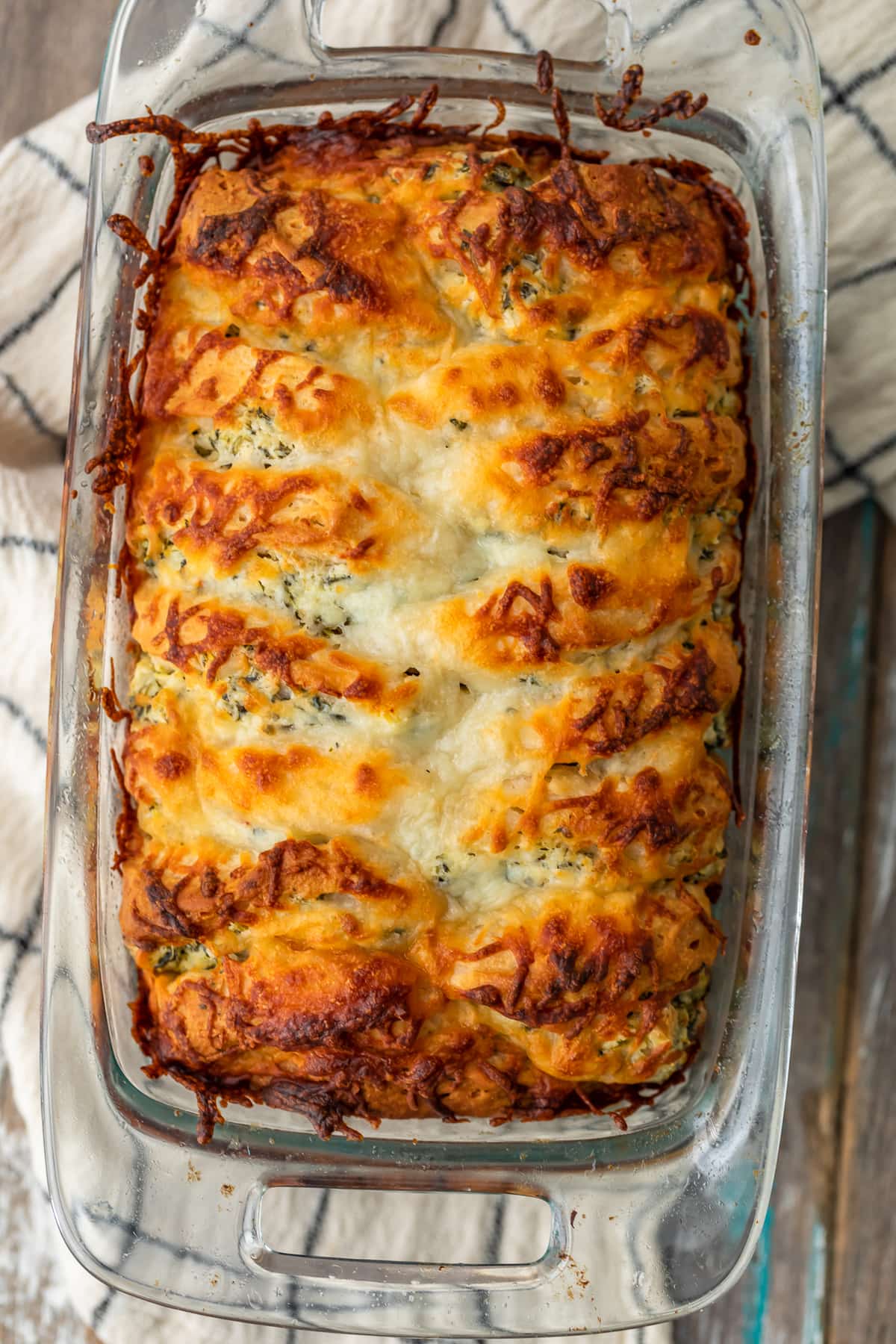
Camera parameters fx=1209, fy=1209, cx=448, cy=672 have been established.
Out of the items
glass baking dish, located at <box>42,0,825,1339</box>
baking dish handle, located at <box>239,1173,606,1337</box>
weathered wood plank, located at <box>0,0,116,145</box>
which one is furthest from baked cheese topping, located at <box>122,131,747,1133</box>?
weathered wood plank, located at <box>0,0,116,145</box>

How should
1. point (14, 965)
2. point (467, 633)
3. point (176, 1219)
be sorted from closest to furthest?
point (467, 633)
point (176, 1219)
point (14, 965)

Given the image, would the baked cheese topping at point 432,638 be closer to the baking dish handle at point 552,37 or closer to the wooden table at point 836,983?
the baking dish handle at point 552,37

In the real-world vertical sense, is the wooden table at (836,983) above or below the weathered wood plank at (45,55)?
below

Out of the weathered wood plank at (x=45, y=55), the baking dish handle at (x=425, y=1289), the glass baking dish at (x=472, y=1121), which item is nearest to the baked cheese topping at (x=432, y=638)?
the glass baking dish at (x=472, y=1121)

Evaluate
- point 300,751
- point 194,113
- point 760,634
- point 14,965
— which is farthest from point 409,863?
point 194,113

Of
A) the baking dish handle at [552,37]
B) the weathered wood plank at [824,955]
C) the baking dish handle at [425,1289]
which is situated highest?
the baking dish handle at [552,37]

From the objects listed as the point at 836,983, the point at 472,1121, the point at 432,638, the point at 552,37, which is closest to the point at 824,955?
the point at 836,983

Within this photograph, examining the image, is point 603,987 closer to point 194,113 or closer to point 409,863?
point 409,863
